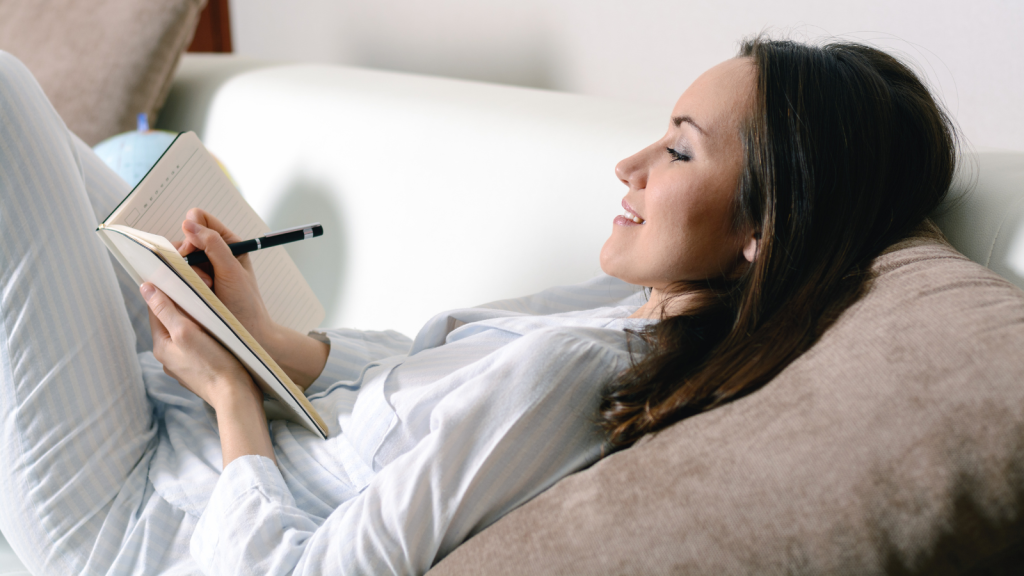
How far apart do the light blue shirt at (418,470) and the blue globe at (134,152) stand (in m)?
0.83

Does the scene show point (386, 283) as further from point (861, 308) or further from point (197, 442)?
point (861, 308)

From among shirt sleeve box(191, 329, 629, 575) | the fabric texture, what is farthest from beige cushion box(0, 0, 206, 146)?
shirt sleeve box(191, 329, 629, 575)

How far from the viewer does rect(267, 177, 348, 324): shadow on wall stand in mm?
1345

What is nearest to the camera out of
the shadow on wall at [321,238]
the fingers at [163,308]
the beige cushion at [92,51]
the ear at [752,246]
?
the ear at [752,246]

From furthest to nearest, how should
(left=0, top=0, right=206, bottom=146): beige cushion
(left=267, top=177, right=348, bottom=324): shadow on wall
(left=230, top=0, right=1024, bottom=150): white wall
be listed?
1. (left=0, top=0, right=206, bottom=146): beige cushion
2. (left=267, top=177, right=348, bottom=324): shadow on wall
3. (left=230, top=0, right=1024, bottom=150): white wall

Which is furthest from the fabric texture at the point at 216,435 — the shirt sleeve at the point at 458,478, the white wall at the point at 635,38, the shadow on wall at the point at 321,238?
the white wall at the point at 635,38

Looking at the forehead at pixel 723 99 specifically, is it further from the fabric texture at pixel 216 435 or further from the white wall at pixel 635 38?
the white wall at pixel 635 38

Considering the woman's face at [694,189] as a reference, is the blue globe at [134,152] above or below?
below

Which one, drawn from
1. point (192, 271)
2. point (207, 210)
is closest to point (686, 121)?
point (192, 271)

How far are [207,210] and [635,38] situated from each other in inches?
32.8

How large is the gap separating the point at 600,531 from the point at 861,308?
0.87ft

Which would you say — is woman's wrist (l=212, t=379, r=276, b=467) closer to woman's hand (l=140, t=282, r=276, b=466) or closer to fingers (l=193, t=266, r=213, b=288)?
woman's hand (l=140, t=282, r=276, b=466)

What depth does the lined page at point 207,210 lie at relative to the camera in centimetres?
83

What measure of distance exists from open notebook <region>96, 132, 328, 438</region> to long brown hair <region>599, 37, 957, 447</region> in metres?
0.38
